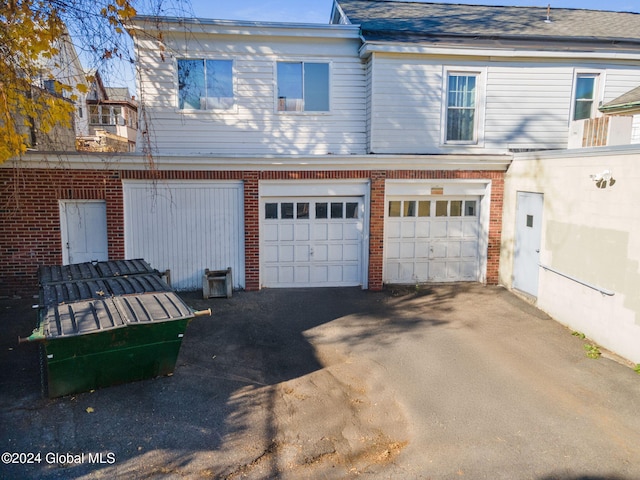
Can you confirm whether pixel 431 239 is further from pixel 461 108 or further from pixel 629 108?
pixel 629 108

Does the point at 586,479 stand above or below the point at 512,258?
below

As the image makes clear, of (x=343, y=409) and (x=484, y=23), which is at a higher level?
(x=484, y=23)

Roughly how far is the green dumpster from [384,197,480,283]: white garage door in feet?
22.0

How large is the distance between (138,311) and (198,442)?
1837 millimetres

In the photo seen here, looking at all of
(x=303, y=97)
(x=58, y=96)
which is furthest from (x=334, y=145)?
(x=58, y=96)

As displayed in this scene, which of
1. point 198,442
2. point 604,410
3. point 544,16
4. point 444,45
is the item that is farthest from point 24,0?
point 544,16

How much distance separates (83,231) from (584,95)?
1344cm

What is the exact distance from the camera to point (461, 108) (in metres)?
12.2

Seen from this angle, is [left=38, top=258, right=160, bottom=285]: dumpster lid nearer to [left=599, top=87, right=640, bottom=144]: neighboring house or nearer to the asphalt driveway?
the asphalt driveway

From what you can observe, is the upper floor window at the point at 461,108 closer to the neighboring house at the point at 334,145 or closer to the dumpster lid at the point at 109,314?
the neighboring house at the point at 334,145

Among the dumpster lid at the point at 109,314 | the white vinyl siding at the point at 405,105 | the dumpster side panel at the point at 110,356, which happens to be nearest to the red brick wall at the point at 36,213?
the dumpster lid at the point at 109,314

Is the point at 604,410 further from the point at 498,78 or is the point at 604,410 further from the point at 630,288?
the point at 498,78

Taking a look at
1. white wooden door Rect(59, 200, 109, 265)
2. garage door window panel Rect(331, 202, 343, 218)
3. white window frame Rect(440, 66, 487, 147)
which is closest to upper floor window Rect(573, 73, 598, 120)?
white window frame Rect(440, 66, 487, 147)

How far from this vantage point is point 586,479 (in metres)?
4.81
